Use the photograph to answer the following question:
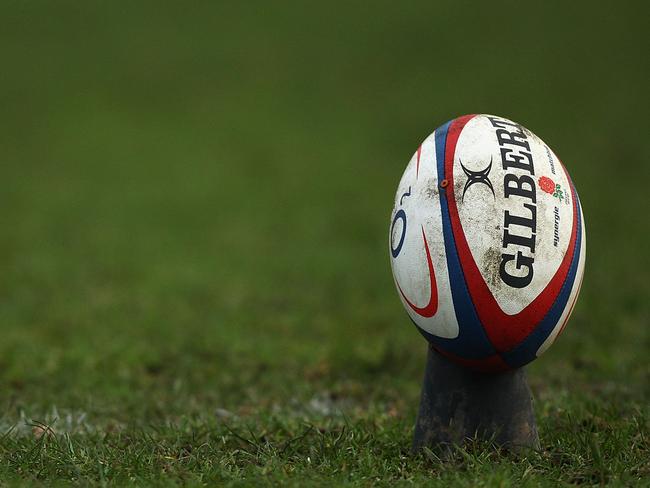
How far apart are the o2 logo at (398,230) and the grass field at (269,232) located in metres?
0.83

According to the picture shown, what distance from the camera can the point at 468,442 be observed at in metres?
3.81

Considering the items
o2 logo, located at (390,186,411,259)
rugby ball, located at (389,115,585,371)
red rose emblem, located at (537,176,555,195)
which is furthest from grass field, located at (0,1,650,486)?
red rose emblem, located at (537,176,555,195)

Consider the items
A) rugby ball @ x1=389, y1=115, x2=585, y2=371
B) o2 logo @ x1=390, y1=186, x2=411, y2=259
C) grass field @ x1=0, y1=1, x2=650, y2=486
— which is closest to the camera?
rugby ball @ x1=389, y1=115, x2=585, y2=371

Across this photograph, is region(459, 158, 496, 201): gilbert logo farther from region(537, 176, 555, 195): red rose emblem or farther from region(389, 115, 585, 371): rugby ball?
region(537, 176, 555, 195): red rose emblem

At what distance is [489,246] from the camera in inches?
140

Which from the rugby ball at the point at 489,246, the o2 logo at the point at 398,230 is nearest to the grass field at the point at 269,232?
the rugby ball at the point at 489,246

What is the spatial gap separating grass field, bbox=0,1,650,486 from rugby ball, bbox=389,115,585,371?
0.49 m

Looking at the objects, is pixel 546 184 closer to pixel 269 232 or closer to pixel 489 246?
pixel 489 246

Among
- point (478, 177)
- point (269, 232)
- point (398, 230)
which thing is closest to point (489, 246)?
point (478, 177)

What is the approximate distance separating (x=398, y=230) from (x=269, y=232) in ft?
23.1

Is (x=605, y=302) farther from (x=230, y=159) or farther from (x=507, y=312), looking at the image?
(x=230, y=159)

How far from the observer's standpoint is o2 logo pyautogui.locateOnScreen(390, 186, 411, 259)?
3735 mm

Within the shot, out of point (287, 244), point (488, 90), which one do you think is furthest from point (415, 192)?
point (488, 90)

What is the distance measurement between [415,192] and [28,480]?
183 centimetres
